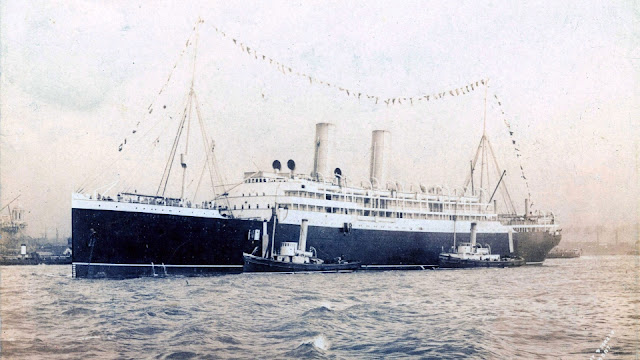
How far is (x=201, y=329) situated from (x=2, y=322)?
4.15 meters

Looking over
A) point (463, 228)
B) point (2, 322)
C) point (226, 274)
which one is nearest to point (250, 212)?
point (226, 274)

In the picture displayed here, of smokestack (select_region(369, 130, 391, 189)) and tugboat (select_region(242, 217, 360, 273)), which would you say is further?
smokestack (select_region(369, 130, 391, 189))

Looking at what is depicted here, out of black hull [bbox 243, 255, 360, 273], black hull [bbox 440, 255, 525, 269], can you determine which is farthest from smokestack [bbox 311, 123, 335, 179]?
black hull [bbox 440, 255, 525, 269]

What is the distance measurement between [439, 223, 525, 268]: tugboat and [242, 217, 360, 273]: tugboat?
23.6 feet

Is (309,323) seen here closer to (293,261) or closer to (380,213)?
(293,261)

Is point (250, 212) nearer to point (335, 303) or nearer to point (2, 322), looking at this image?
point (335, 303)

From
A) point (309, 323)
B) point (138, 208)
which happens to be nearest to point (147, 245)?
point (138, 208)

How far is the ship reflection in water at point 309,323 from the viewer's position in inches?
383

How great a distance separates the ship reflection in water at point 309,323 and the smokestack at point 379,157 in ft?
57.8

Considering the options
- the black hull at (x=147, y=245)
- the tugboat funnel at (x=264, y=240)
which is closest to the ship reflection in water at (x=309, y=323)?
the black hull at (x=147, y=245)

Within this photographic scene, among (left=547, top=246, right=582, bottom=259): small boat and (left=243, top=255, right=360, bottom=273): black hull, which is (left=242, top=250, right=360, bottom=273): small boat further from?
(left=547, top=246, right=582, bottom=259): small boat

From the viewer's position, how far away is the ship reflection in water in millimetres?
9727

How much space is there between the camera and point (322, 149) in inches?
1258

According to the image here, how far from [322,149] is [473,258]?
39.1ft
